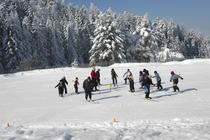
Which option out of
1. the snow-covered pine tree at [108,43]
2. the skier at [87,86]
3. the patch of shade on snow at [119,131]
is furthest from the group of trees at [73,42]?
the patch of shade on snow at [119,131]

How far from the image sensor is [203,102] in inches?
1001

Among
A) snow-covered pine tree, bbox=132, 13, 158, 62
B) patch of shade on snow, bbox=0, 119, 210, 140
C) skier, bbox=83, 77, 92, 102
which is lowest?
patch of shade on snow, bbox=0, 119, 210, 140

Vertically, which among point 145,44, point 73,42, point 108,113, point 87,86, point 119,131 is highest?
point 73,42

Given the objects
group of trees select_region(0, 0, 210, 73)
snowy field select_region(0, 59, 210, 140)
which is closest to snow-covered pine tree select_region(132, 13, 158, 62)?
group of trees select_region(0, 0, 210, 73)

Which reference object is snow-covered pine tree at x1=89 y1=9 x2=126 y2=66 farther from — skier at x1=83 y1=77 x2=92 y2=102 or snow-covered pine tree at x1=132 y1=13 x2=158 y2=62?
skier at x1=83 y1=77 x2=92 y2=102

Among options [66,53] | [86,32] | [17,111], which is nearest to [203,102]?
[17,111]

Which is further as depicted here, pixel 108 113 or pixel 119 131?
pixel 108 113

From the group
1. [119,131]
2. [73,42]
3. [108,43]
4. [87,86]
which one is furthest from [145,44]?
[119,131]

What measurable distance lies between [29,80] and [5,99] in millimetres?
→ 12967

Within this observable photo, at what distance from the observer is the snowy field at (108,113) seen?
17562mm

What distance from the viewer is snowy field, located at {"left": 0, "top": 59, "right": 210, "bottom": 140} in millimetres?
17562

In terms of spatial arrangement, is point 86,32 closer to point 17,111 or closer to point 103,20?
point 103,20

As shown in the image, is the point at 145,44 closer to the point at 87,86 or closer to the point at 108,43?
the point at 108,43

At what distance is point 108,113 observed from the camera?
76.4ft
